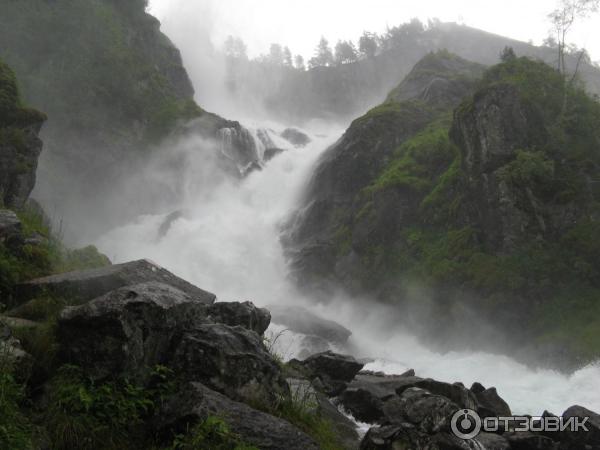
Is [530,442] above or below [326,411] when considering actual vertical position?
above

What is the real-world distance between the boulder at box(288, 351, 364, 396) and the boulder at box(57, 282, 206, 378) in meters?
6.54

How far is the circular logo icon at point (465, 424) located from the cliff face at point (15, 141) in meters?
14.3

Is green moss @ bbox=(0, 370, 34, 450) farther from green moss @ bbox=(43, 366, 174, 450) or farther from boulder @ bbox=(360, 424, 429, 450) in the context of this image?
boulder @ bbox=(360, 424, 429, 450)

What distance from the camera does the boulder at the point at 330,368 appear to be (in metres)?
13.1

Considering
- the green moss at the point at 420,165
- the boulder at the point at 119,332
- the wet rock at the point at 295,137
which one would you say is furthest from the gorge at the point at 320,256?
the wet rock at the point at 295,137

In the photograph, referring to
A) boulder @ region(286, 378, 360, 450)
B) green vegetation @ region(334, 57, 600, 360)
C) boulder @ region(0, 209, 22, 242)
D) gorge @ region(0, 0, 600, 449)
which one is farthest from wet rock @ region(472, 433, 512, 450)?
green vegetation @ region(334, 57, 600, 360)

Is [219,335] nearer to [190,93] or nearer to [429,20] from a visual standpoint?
[190,93]

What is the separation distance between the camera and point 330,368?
45.3ft

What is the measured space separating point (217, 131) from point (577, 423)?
43948 mm

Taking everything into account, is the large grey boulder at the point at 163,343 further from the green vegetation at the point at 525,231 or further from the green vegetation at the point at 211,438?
the green vegetation at the point at 525,231

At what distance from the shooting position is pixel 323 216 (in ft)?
127

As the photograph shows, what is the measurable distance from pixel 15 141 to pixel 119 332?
582 inches

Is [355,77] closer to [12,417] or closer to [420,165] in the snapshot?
[420,165]

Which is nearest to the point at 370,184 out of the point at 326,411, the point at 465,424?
the point at 465,424
